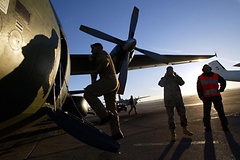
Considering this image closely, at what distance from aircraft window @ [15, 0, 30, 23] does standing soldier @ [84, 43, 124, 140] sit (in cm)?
142

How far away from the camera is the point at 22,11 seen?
213 cm

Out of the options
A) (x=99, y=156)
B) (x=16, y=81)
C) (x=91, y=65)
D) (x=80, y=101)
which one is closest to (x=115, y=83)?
(x=99, y=156)

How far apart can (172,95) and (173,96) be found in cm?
4

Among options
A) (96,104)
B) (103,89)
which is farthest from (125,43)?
(96,104)

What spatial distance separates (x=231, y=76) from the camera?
4944cm

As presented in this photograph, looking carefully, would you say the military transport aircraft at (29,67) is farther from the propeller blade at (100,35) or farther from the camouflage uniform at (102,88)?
the propeller blade at (100,35)

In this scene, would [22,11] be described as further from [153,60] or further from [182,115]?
[153,60]

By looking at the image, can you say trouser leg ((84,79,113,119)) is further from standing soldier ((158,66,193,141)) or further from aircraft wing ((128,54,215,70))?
aircraft wing ((128,54,215,70))

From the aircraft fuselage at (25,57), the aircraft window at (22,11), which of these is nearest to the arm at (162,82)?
the aircraft fuselage at (25,57)

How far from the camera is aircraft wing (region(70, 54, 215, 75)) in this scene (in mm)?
9645

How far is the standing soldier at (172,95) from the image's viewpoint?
5.37 m

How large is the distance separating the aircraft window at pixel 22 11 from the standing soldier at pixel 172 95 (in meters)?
4.26

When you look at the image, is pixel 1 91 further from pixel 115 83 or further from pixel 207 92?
pixel 207 92

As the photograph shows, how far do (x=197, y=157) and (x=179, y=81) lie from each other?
2.79 metres
